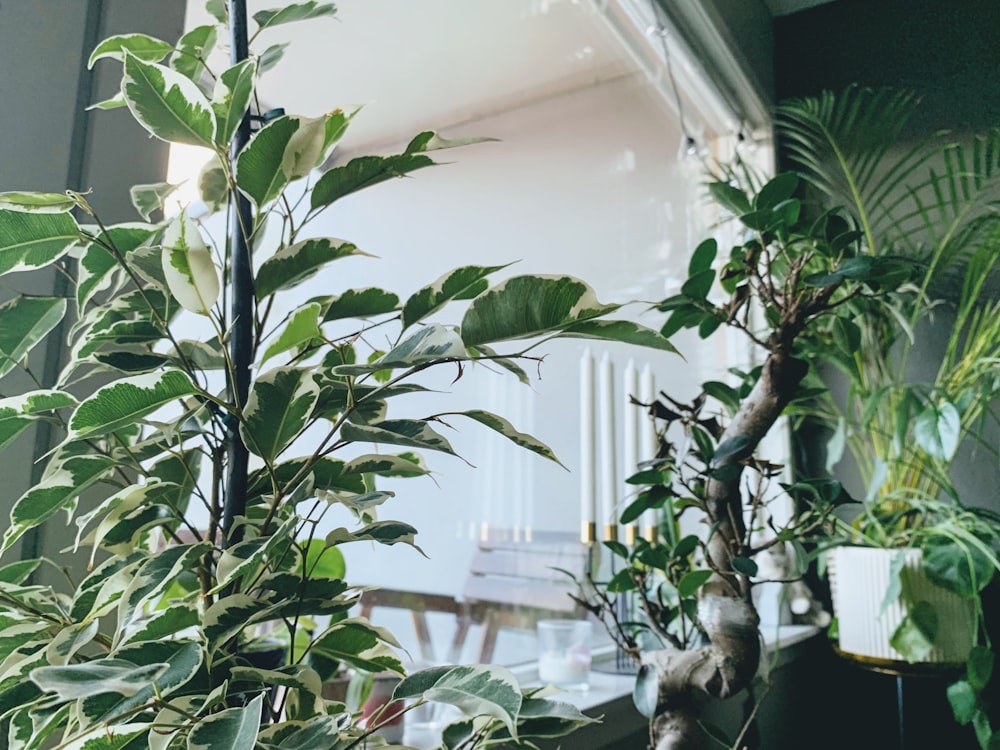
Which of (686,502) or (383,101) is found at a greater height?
(383,101)

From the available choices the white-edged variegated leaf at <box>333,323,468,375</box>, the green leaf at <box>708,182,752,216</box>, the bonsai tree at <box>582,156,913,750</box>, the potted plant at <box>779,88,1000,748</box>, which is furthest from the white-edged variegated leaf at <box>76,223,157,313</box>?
the potted plant at <box>779,88,1000,748</box>

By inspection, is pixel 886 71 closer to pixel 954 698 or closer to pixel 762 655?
pixel 954 698

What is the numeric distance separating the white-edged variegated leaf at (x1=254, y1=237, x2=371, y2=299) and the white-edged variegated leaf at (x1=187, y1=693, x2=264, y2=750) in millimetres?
246

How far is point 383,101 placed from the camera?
1345 millimetres

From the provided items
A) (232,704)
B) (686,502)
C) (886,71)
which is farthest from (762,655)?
(886,71)

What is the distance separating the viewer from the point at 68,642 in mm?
382

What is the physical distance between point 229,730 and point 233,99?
1.13 ft

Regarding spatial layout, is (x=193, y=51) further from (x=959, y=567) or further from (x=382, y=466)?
(x=959, y=567)

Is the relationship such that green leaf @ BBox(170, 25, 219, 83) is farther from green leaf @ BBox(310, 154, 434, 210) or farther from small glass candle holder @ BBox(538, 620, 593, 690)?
small glass candle holder @ BBox(538, 620, 593, 690)

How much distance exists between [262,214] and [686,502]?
67cm

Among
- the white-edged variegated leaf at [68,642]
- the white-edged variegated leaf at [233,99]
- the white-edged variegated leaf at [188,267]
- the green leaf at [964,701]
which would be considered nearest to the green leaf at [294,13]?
the white-edged variegated leaf at [233,99]

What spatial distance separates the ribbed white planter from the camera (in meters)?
1.38

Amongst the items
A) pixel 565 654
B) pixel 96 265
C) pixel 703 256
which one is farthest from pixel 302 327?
pixel 565 654

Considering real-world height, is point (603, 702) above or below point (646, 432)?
below
